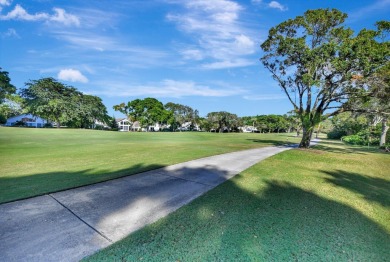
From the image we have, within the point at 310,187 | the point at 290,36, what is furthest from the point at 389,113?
the point at 310,187

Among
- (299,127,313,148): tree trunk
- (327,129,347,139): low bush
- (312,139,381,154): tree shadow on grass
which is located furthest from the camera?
(327,129,347,139): low bush

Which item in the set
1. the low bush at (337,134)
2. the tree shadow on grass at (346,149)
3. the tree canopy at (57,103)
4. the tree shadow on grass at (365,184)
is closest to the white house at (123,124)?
the tree canopy at (57,103)

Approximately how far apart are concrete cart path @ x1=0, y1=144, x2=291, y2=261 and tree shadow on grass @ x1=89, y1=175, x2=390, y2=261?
0.35 metres

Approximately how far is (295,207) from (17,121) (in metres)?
82.3

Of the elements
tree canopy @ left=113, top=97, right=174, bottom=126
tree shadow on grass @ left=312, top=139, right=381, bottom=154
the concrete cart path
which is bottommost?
tree shadow on grass @ left=312, top=139, right=381, bottom=154

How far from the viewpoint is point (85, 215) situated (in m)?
3.68

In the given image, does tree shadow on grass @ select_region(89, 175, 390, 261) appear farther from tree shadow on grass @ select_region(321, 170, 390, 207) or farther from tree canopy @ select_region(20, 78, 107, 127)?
tree canopy @ select_region(20, 78, 107, 127)

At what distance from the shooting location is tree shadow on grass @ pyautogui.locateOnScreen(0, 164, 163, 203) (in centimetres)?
A: 457

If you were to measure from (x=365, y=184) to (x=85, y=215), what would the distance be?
28.1 feet

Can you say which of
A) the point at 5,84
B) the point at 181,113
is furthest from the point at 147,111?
the point at 5,84

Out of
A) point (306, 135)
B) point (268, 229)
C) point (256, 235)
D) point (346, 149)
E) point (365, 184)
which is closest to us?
point (256, 235)

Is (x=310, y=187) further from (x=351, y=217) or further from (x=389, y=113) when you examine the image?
(x=389, y=113)

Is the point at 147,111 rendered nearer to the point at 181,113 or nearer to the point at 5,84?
the point at 181,113

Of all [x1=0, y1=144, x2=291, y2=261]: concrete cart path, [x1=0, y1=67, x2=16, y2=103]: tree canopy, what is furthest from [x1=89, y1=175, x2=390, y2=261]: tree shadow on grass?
[x1=0, y1=67, x2=16, y2=103]: tree canopy
